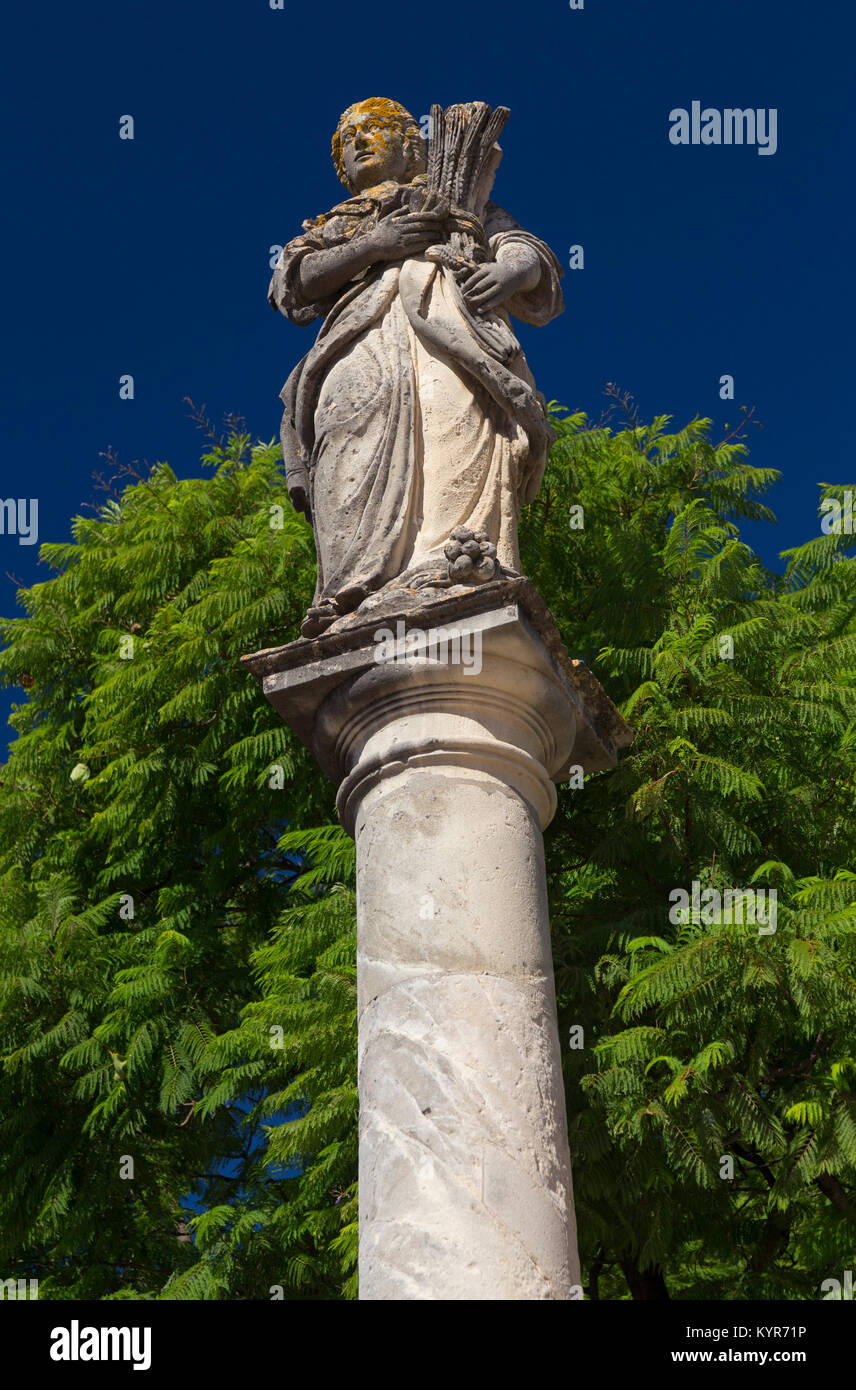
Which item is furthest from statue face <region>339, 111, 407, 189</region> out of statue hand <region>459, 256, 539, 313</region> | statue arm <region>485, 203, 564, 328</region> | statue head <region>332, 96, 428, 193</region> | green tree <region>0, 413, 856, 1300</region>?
green tree <region>0, 413, 856, 1300</region>

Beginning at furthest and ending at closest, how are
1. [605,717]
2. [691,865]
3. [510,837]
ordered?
[691,865] → [605,717] → [510,837]

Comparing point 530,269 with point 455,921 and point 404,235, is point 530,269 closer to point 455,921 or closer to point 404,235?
point 404,235

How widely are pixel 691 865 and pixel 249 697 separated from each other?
320 centimetres

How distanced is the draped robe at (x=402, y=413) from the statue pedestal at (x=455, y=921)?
44 centimetres

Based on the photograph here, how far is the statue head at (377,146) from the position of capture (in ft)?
26.7

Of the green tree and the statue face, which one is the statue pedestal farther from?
the statue face

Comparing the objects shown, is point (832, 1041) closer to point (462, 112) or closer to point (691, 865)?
point (691, 865)

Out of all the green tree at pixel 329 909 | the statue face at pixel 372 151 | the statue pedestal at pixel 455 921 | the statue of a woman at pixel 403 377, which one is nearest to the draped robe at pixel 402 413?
the statue of a woman at pixel 403 377

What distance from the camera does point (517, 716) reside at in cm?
608

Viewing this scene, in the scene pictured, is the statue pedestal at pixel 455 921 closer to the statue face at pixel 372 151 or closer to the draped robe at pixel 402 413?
the draped robe at pixel 402 413

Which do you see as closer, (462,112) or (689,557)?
(462,112)

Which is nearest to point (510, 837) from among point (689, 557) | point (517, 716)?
point (517, 716)

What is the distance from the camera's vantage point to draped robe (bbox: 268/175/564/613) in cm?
658

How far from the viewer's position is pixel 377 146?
26.8 feet
